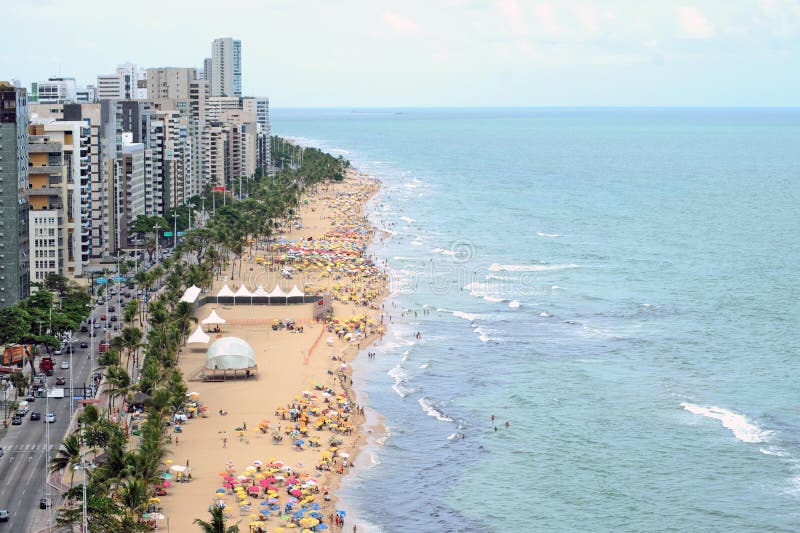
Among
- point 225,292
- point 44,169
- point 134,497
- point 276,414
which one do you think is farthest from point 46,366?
point 134,497

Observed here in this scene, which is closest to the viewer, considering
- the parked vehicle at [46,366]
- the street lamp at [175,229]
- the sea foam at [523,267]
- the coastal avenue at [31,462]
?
the coastal avenue at [31,462]

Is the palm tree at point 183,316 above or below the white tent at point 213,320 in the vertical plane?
above

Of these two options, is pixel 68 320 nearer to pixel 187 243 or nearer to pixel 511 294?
pixel 187 243

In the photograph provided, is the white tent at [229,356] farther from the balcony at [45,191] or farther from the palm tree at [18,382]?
the balcony at [45,191]

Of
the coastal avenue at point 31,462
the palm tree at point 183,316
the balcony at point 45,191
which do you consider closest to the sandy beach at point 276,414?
the palm tree at point 183,316

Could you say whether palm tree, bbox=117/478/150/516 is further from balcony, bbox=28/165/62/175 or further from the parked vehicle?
balcony, bbox=28/165/62/175
